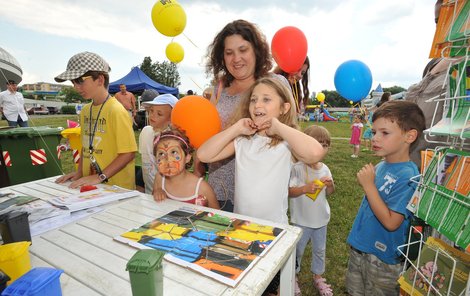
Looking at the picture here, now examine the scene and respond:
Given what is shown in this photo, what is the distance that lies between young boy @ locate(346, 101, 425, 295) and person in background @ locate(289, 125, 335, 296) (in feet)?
1.79

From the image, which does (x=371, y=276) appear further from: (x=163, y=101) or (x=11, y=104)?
(x=11, y=104)

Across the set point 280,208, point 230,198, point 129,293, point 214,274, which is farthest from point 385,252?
point 129,293

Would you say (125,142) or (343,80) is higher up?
(343,80)

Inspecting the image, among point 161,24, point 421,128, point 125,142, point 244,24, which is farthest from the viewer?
point 161,24

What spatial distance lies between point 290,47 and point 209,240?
2.48 meters

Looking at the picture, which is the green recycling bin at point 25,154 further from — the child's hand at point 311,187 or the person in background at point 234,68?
the child's hand at point 311,187

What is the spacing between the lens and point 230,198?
6.48ft

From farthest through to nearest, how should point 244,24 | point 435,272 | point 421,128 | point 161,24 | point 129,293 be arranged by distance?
point 161,24 < point 244,24 < point 421,128 < point 435,272 < point 129,293

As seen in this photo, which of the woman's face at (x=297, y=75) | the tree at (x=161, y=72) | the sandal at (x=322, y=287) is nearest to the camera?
the sandal at (x=322, y=287)

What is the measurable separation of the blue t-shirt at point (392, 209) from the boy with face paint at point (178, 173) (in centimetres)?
99

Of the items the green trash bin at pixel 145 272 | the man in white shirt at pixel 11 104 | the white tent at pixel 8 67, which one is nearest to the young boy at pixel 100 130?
the white tent at pixel 8 67

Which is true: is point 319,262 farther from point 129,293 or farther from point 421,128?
point 129,293

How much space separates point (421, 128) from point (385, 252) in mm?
769

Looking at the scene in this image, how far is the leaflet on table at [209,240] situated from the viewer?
0.94 metres
